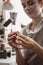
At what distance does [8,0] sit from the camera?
4.79 feet

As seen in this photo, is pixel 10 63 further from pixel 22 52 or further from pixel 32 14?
pixel 32 14

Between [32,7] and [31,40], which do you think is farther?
[32,7]

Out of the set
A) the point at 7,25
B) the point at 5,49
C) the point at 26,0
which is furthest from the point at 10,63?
the point at 26,0

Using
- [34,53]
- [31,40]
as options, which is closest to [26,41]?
[31,40]

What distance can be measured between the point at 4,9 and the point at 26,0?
0.49 metres

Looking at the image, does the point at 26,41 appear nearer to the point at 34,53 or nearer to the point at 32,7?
the point at 34,53

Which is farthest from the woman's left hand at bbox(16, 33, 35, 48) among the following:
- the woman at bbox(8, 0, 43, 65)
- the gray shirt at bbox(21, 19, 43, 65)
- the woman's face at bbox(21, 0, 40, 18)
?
the woman's face at bbox(21, 0, 40, 18)

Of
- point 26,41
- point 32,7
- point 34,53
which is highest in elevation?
point 32,7

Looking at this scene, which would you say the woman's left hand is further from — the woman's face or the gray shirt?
the woman's face

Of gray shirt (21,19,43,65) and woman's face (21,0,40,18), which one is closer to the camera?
gray shirt (21,19,43,65)

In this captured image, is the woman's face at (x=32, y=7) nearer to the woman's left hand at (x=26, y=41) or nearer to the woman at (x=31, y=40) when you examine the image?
the woman at (x=31, y=40)

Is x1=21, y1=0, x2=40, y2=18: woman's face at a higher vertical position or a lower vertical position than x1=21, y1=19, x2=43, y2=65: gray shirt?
higher

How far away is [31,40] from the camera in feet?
2.73

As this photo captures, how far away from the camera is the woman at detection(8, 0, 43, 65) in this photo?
0.83 meters
